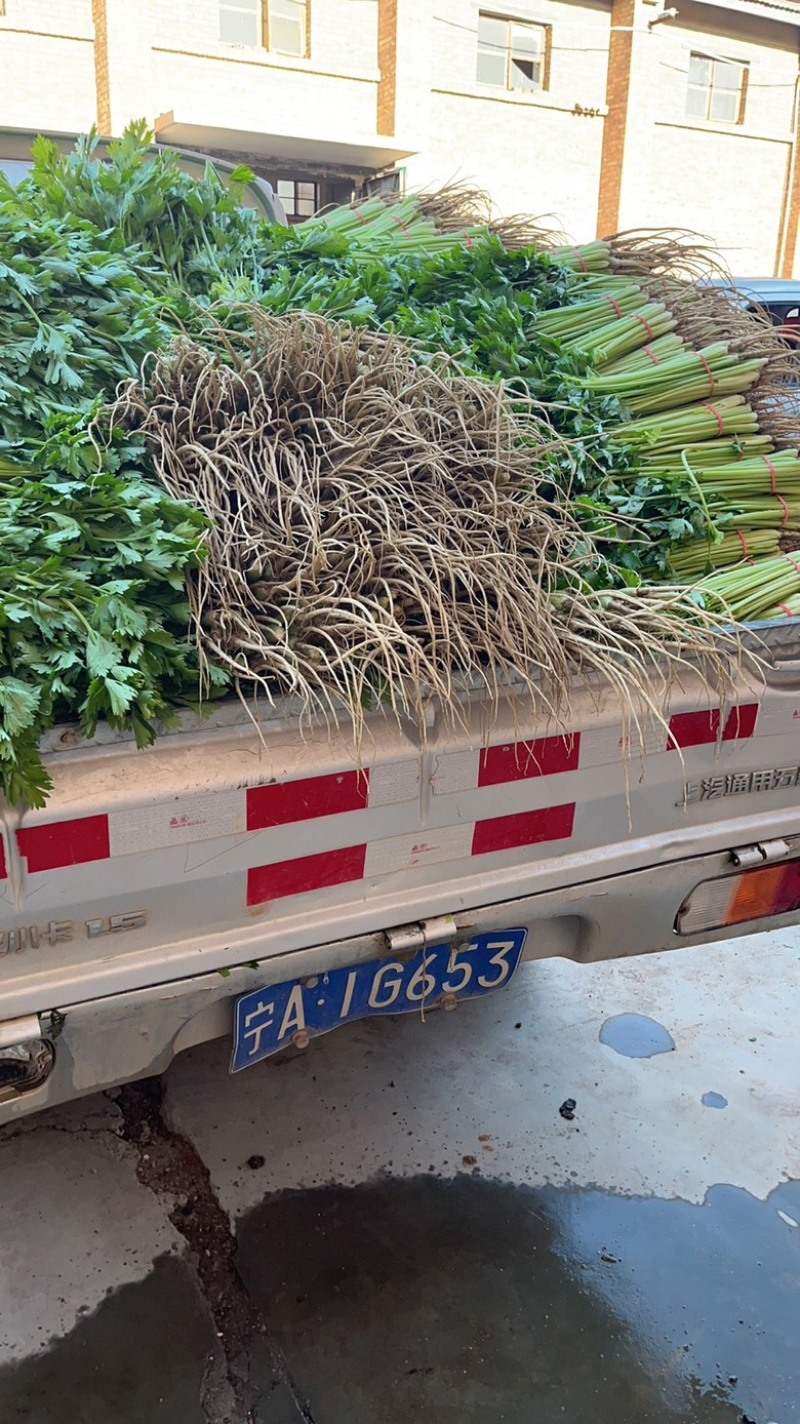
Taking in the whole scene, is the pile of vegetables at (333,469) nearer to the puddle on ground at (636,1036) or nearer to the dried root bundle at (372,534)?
the dried root bundle at (372,534)

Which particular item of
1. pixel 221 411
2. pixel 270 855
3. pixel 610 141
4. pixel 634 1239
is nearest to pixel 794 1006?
pixel 634 1239

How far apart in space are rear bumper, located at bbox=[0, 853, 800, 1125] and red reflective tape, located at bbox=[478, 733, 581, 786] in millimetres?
279

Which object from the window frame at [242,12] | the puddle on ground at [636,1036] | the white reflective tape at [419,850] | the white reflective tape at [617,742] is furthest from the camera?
the window frame at [242,12]

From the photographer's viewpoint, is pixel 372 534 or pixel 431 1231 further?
pixel 431 1231

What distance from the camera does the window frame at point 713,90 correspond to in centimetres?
1831

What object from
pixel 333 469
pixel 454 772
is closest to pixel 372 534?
pixel 333 469

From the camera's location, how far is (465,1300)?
2238mm

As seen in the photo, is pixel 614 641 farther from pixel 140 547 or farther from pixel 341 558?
pixel 140 547

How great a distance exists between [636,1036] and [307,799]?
5.83 ft

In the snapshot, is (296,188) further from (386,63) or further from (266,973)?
(266,973)

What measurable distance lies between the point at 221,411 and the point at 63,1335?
6.36 ft

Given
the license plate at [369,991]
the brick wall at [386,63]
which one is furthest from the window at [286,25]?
the license plate at [369,991]

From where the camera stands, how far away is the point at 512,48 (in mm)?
16422

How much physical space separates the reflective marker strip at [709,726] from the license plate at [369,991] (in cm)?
Answer: 52
